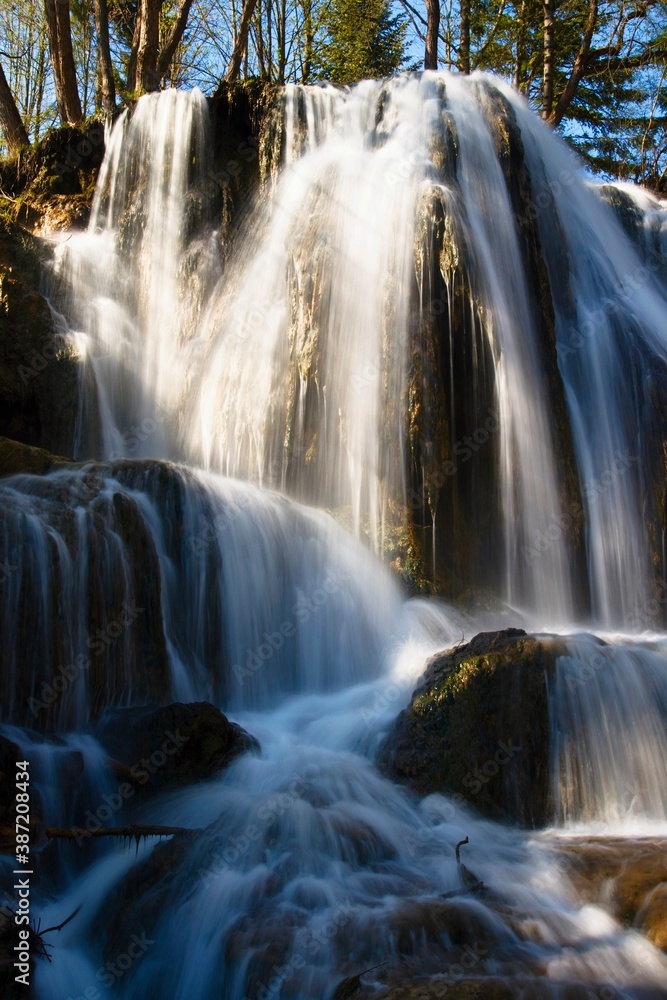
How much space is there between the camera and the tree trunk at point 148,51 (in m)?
15.8

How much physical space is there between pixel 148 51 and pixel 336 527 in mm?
11313

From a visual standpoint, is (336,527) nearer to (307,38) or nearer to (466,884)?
(466,884)

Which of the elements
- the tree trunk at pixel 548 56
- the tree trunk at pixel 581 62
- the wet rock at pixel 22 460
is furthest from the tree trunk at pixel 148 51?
the wet rock at pixel 22 460

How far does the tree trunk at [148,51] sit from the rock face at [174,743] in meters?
13.1

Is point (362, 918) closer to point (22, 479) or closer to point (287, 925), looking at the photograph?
point (287, 925)

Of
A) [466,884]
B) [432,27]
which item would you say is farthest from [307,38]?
[466,884]

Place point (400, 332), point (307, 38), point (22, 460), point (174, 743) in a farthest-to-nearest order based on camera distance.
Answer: point (307, 38) < point (400, 332) < point (22, 460) < point (174, 743)

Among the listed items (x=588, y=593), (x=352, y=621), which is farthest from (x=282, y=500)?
(x=588, y=593)

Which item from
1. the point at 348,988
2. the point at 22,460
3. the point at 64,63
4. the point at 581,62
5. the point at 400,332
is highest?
the point at 581,62

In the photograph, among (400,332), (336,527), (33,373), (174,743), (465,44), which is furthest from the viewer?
(465,44)

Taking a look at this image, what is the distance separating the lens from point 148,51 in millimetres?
15898

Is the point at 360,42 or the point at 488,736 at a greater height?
the point at 360,42

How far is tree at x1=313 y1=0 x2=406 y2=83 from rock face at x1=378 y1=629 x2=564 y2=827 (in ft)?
64.6

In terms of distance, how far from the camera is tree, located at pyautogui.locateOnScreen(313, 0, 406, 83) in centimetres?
2187
